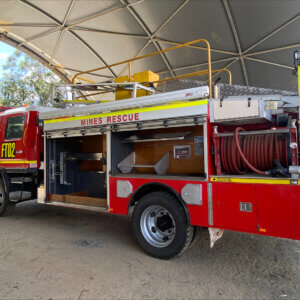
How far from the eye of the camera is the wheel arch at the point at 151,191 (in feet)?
12.3

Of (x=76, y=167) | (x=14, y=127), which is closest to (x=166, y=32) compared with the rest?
(x=76, y=167)

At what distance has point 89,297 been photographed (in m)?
2.93

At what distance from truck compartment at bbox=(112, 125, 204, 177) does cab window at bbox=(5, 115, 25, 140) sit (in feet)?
8.81

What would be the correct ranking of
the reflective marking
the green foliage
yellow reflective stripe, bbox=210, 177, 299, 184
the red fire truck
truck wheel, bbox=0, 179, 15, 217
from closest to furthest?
yellow reflective stripe, bbox=210, 177, 299, 184
the red fire truck
the reflective marking
truck wheel, bbox=0, 179, 15, 217
the green foliage

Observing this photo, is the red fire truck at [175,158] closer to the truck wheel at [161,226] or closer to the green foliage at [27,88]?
the truck wheel at [161,226]

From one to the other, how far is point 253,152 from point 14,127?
5409mm

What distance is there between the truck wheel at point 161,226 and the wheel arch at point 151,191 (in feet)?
0.23

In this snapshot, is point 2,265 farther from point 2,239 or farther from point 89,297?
point 89,297

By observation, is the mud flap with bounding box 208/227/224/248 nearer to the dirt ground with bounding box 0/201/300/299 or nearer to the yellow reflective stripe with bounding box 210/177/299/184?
the dirt ground with bounding box 0/201/300/299

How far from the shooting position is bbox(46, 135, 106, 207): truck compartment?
5.84 meters

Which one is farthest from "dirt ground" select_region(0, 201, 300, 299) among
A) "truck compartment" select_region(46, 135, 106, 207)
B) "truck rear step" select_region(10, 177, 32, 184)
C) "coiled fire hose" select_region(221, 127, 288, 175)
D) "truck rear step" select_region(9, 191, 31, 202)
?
"coiled fire hose" select_region(221, 127, 288, 175)

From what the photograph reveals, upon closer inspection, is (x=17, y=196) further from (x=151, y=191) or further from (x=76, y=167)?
(x=151, y=191)

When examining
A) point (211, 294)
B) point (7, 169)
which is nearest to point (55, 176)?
point (7, 169)

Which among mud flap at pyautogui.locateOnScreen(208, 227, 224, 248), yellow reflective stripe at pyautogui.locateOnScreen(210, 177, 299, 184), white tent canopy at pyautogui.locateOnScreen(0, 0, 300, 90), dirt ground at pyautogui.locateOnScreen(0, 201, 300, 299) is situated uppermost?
white tent canopy at pyautogui.locateOnScreen(0, 0, 300, 90)
